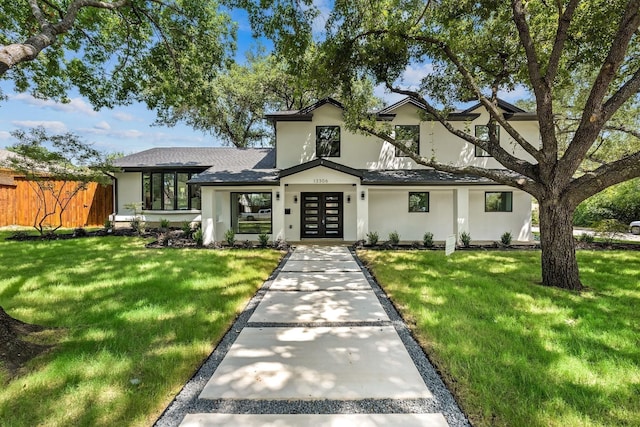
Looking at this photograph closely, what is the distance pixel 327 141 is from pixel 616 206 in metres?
18.9

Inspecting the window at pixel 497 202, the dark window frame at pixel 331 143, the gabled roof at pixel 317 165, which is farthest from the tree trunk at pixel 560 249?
the dark window frame at pixel 331 143

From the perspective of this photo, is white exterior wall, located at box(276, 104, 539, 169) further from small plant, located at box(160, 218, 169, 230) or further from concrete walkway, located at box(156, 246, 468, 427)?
concrete walkway, located at box(156, 246, 468, 427)

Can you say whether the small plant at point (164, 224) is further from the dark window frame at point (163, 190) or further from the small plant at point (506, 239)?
the small plant at point (506, 239)

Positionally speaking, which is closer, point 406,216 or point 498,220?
point 498,220

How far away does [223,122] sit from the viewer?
2303 cm

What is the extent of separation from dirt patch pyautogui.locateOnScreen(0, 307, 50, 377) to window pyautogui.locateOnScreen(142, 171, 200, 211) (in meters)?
13.1

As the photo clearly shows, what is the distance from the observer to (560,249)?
6.54 m

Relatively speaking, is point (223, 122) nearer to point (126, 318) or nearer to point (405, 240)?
point (405, 240)

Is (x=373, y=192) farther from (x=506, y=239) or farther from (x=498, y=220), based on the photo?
(x=498, y=220)

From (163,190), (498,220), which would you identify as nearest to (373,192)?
(498,220)

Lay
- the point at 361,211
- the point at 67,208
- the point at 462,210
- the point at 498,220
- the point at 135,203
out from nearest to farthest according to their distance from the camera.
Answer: the point at 361,211 < the point at 462,210 < the point at 498,220 < the point at 135,203 < the point at 67,208

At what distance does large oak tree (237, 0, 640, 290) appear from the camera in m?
6.23

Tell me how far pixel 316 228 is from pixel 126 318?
400 inches

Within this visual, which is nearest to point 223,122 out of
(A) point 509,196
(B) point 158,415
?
(A) point 509,196
